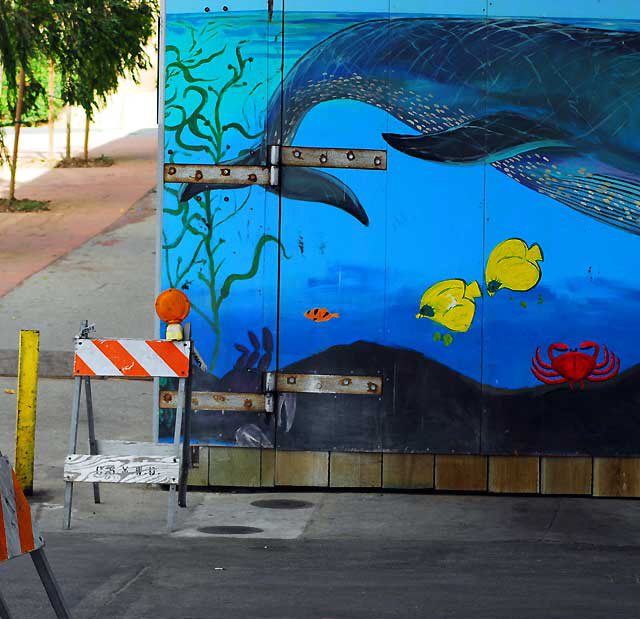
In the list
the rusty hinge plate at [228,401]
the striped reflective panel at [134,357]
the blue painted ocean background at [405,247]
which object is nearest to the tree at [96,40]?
the blue painted ocean background at [405,247]

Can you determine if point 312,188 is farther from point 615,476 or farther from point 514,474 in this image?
point 615,476

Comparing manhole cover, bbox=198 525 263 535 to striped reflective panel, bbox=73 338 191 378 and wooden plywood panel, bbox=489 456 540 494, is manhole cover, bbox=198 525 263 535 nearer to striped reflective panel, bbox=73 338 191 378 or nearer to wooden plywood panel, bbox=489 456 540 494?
striped reflective panel, bbox=73 338 191 378

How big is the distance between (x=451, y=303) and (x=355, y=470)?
1.22m

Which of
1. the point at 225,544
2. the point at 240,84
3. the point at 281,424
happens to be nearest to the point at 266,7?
the point at 240,84

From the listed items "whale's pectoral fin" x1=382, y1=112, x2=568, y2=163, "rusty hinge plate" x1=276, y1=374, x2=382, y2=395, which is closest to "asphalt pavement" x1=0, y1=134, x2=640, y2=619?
"rusty hinge plate" x1=276, y1=374, x2=382, y2=395

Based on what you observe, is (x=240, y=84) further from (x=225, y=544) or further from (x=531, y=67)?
(x=225, y=544)

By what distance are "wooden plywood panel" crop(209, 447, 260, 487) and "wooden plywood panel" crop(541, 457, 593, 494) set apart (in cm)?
181

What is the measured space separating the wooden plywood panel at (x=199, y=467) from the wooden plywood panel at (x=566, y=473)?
2.11 meters

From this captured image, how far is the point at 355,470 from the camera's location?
879 cm

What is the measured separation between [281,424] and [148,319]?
220 inches

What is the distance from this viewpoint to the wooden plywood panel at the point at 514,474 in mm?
8734

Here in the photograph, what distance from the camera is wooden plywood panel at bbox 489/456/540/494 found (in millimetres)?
8734

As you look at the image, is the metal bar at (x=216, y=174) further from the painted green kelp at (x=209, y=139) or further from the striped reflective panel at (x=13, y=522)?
the striped reflective panel at (x=13, y=522)

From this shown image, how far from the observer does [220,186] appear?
28.2 feet
